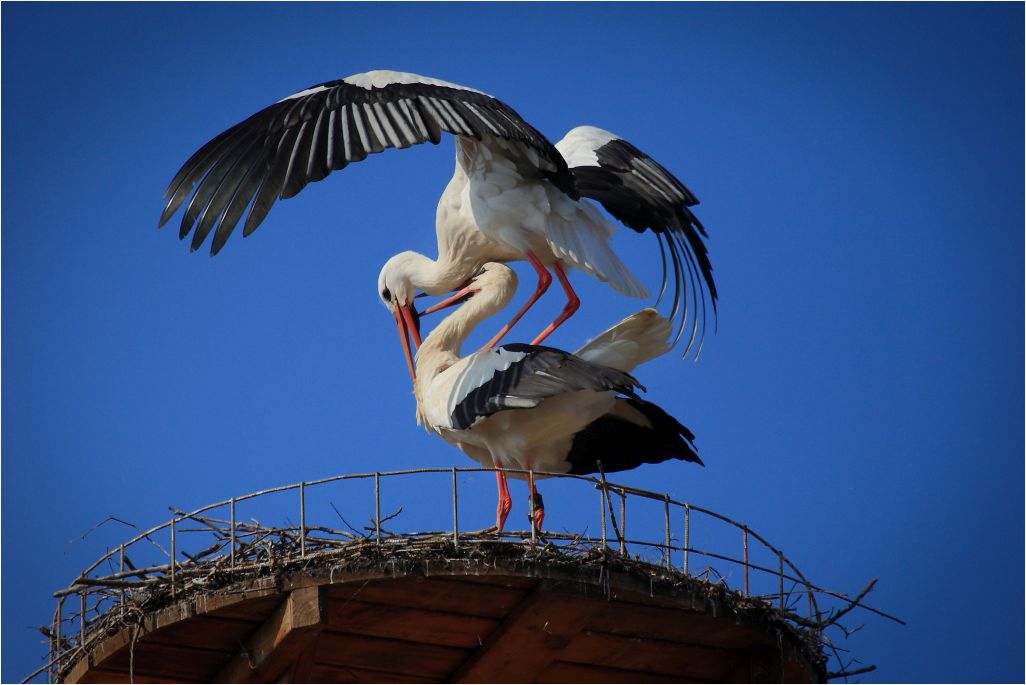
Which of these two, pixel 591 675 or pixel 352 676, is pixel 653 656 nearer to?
pixel 591 675

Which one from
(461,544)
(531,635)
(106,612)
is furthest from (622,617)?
(106,612)

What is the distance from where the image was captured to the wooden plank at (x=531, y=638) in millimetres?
10883

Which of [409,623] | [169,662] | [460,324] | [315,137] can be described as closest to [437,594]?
[409,623]

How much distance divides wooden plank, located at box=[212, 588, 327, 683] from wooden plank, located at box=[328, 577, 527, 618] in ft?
0.49

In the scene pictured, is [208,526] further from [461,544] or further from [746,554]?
[746,554]

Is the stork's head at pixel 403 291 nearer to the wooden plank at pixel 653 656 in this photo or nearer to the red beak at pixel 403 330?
the red beak at pixel 403 330

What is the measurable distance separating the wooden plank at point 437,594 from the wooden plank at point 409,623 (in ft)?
0.24

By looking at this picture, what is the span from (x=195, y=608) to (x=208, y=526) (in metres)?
0.98

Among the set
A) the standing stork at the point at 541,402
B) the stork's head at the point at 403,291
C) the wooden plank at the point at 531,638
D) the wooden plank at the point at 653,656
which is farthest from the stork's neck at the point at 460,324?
the wooden plank at the point at 653,656

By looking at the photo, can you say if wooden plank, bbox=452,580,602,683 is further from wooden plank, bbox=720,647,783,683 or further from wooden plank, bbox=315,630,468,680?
wooden plank, bbox=720,647,783,683

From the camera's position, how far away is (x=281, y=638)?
10.8 m

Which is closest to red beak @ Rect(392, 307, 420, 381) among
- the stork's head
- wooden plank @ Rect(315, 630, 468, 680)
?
the stork's head

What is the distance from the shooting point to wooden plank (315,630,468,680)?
11289 mm

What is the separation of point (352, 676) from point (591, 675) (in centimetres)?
165
